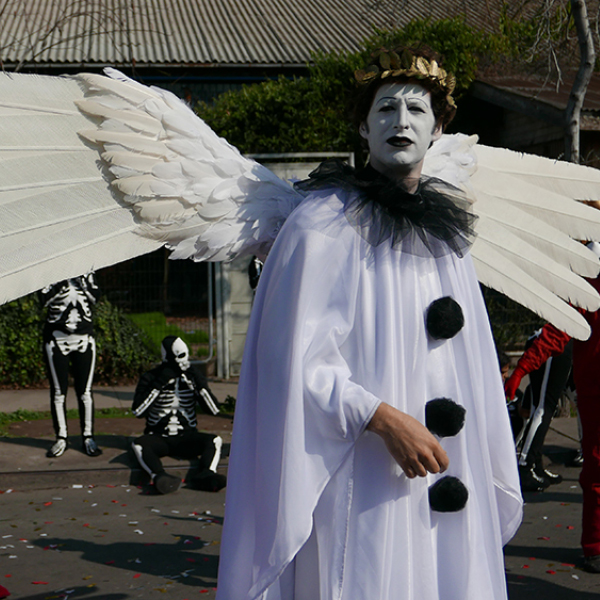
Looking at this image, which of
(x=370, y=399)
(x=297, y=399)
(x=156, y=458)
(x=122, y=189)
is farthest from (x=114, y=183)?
(x=156, y=458)

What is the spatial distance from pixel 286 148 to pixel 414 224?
831 cm

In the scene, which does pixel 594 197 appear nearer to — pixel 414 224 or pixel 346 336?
pixel 414 224

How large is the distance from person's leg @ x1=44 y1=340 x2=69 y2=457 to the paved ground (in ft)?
0.70

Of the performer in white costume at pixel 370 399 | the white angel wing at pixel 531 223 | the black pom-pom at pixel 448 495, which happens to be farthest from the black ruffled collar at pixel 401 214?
the black pom-pom at pixel 448 495

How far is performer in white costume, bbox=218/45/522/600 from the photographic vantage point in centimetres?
206

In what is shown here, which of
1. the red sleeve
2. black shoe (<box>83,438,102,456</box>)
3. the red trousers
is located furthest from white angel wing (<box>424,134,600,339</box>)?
black shoe (<box>83,438,102,456</box>)

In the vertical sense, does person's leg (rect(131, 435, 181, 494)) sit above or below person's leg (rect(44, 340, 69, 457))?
below

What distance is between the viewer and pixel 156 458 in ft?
20.4

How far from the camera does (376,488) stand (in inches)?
83.2

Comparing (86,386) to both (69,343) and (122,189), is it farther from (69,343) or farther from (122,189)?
(122,189)

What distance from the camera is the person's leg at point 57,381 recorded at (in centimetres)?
655

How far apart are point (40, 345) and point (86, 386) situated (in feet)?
10.4

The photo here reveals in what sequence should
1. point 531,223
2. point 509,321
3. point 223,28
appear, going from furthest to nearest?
point 223,28
point 509,321
point 531,223

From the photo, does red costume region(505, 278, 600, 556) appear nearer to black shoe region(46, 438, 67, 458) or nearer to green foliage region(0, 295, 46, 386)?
black shoe region(46, 438, 67, 458)
